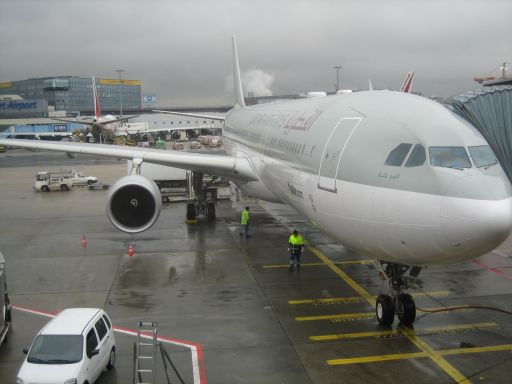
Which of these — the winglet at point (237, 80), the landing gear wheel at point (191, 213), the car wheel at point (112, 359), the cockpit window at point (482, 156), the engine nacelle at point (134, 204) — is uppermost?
the winglet at point (237, 80)

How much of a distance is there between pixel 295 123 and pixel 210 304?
16.2 feet

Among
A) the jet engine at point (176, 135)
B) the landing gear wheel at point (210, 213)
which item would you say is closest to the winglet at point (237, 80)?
the landing gear wheel at point (210, 213)

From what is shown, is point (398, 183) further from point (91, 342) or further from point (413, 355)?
point (91, 342)

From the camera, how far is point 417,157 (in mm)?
7383

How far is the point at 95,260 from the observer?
15.7m

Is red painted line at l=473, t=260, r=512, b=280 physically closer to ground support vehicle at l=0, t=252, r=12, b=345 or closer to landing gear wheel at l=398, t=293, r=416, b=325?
landing gear wheel at l=398, t=293, r=416, b=325

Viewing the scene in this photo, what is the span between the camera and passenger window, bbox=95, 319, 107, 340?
27.6 ft

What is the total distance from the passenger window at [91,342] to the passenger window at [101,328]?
0.51 ft

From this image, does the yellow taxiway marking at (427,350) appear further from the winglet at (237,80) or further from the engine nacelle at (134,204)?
the winglet at (237,80)

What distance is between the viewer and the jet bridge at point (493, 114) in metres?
9.55

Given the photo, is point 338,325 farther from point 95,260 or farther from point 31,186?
point 31,186

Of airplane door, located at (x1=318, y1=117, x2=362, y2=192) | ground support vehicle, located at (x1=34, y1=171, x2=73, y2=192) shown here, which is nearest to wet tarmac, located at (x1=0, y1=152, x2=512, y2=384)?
airplane door, located at (x1=318, y1=117, x2=362, y2=192)

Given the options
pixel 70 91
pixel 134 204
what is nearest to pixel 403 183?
pixel 134 204

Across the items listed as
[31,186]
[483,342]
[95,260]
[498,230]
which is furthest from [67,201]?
[498,230]
